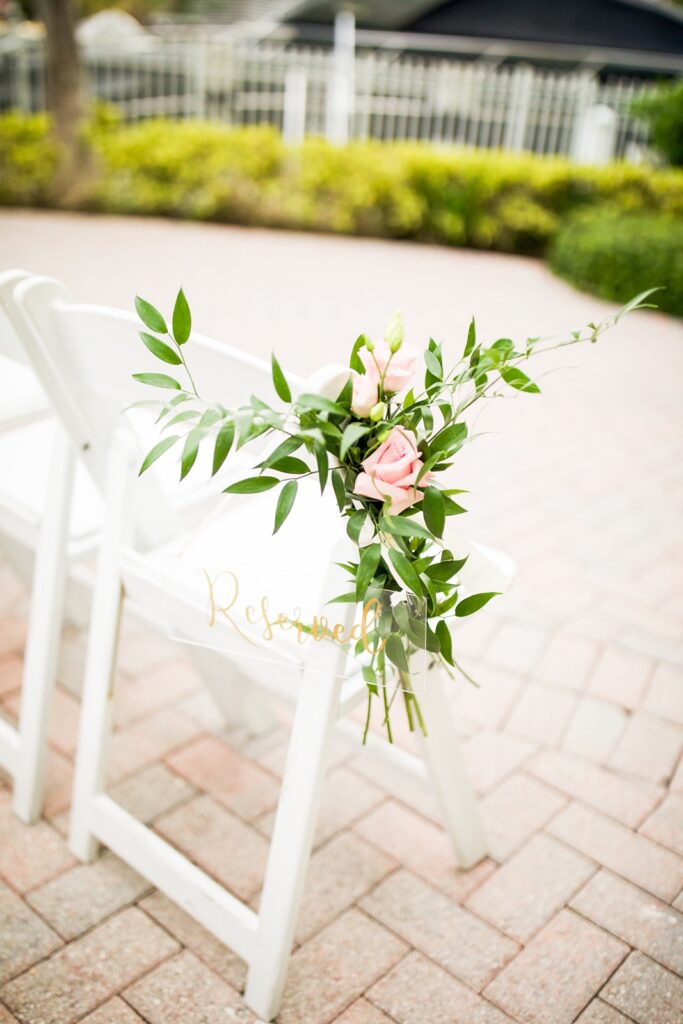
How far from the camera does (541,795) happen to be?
2.22 meters

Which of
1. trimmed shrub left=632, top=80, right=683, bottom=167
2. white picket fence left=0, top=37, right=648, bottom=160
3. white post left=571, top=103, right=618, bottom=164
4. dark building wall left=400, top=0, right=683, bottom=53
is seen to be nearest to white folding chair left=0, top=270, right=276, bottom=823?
trimmed shrub left=632, top=80, right=683, bottom=167

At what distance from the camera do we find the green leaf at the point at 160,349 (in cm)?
129

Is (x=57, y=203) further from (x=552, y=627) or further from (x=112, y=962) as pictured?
(x=112, y=962)

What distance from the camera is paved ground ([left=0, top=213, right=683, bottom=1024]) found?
1.69 m

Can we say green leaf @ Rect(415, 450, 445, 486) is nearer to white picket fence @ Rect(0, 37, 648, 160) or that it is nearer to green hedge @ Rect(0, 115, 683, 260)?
green hedge @ Rect(0, 115, 683, 260)

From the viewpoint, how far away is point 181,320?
1.25 m

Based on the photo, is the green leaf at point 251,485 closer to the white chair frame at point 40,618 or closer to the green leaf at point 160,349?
the green leaf at point 160,349

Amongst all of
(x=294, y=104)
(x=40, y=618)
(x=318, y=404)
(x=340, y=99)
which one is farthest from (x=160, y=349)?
(x=340, y=99)

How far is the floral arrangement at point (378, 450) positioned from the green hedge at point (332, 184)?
9027mm

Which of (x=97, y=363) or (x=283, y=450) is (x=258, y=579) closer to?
(x=283, y=450)

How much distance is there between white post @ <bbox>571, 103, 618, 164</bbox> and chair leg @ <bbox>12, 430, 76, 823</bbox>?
12086 millimetres

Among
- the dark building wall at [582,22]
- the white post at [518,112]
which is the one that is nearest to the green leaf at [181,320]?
the white post at [518,112]

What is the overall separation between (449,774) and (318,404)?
3.12 feet

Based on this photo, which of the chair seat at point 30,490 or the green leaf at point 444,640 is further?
the chair seat at point 30,490
